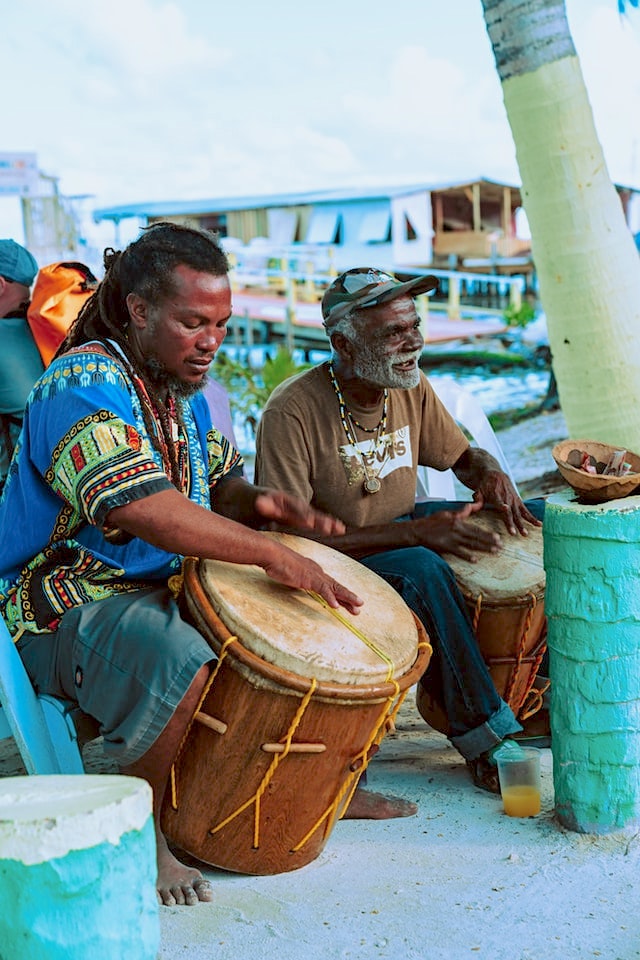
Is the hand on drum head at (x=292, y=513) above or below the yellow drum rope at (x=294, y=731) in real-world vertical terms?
above

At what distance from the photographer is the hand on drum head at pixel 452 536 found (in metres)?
3.54

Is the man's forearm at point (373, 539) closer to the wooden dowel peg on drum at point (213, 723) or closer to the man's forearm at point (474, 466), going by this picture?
the man's forearm at point (474, 466)

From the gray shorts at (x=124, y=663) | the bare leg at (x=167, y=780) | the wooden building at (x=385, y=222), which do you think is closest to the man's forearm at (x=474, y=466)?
the gray shorts at (x=124, y=663)

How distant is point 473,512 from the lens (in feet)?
12.6

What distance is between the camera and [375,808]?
10.6ft

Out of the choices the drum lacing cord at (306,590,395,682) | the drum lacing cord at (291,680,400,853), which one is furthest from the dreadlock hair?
the drum lacing cord at (291,680,400,853)

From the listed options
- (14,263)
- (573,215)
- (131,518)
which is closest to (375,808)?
(131,518)

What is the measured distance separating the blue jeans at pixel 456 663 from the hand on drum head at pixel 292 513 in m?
0.39

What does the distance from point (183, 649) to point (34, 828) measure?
2.82 ft

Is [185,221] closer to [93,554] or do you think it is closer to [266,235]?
[93,554]

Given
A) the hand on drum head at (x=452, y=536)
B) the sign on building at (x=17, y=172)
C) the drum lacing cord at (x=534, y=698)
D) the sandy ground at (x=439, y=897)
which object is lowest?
the sandy ground at (x=439, y=897)

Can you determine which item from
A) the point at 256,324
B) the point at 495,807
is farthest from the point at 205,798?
the point at 256,324

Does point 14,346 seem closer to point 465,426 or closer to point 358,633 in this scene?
point 465,426

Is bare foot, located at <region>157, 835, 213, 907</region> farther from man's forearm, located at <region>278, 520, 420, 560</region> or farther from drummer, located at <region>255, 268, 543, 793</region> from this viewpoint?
man's forearm, located at <region>278, 520, 420, 560</region>
